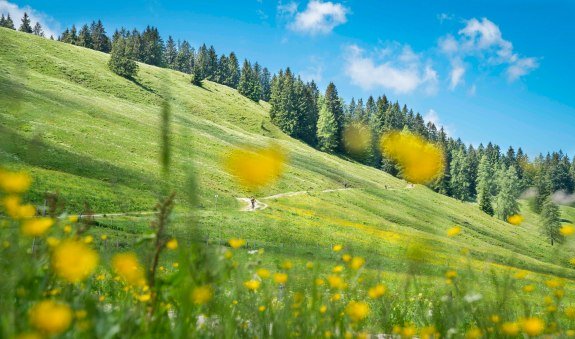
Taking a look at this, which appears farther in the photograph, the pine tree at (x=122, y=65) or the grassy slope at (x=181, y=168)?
the pine tree at (x=122, y=65)

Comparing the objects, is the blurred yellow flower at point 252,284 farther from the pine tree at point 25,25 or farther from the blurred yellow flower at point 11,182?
the pine tree at point 25,25

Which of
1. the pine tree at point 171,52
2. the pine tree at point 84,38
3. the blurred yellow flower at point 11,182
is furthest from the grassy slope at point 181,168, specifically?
the pine tree at point 171,52

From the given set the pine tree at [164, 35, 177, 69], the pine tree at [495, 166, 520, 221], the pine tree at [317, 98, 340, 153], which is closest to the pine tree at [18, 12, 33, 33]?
the pine tree at [164, 35, 177, 69]

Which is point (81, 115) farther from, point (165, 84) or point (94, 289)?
point (165, 84)

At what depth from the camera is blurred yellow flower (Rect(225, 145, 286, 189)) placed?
8.29ft

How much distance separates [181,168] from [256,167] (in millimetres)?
16562

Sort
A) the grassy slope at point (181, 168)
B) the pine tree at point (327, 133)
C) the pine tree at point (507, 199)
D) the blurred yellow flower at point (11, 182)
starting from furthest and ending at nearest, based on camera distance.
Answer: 1. the pine tree at point (507, 199)
2. the pine tree at point (327, 133)
3. the grassy slope at point (181, 168)
4. the blurred yellow flower at point (11, 182)

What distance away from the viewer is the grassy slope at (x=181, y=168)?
26984 millimetres

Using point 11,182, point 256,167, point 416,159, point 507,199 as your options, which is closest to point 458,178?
point 507,199

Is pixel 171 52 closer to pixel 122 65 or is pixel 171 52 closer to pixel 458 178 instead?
pixel 122 65

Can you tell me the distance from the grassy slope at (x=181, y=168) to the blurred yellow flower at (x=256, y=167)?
812 millimetres

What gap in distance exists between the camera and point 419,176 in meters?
3.08

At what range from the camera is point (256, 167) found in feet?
8.45

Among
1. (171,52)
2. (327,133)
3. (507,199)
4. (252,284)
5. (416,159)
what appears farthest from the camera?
(171,52)
